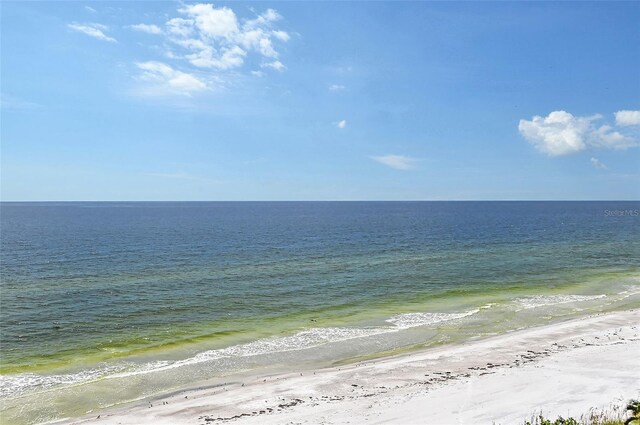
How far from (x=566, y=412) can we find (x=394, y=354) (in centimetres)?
1147

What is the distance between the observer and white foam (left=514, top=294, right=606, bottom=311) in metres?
43.7

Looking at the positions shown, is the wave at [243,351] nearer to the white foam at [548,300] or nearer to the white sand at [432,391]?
the white sand at [432,391]

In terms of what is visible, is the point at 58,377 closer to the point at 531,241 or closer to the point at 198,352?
the point at 198,352

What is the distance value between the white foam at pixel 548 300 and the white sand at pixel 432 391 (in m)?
12.7

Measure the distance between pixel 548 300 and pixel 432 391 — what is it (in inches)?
1098

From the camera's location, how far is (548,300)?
1802 inches

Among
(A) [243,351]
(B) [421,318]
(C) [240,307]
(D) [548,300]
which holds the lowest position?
(A) [243,351]

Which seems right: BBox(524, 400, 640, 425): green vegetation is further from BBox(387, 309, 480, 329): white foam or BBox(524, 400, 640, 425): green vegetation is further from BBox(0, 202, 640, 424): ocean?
BBox(387, 309, 480, 329): white foam

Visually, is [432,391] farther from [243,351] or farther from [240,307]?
[240,307]

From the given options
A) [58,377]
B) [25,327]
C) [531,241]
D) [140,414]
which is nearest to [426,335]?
[140,414]

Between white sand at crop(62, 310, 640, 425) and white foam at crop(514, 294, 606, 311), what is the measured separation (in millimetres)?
12699

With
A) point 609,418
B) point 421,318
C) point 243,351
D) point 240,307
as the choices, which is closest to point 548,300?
point 421,318

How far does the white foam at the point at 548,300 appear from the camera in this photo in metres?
43.7

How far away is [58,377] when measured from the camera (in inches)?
1037
